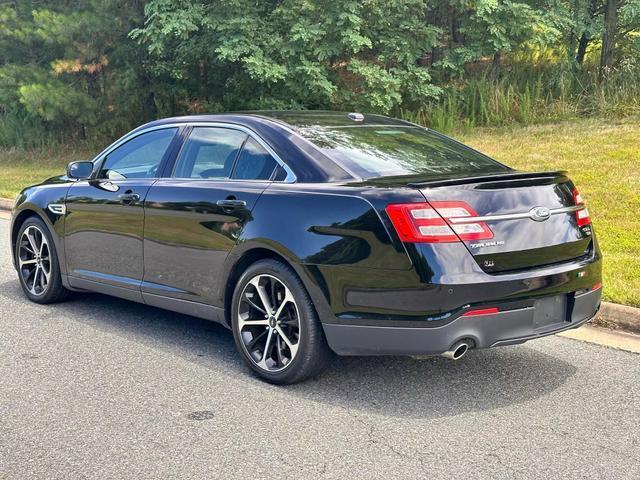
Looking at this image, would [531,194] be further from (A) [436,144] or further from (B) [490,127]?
(B) [490,127]

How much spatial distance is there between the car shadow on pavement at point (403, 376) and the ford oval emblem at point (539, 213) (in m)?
0.99

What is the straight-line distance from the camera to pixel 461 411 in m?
4.23

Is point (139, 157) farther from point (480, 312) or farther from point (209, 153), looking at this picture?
point (480, 312)

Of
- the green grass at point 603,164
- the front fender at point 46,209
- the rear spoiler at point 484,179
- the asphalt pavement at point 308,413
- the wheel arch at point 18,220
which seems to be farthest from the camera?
the green grass at point 603,164

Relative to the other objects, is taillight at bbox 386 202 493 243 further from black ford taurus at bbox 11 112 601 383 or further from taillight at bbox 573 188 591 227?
taillight at bbox 573 188 591 227

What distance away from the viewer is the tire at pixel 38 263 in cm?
651

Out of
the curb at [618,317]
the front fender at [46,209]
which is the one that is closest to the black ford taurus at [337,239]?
the front fender at [46,209]

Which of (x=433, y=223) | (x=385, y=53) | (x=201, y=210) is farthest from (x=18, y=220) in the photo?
(x=385, y=53)


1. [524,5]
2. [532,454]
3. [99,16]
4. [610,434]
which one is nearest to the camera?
[532,454]

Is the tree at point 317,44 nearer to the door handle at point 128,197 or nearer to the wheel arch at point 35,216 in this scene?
the wheel arch at point 35,216

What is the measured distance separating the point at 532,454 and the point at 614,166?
884 centimetres

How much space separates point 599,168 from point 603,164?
25 cm

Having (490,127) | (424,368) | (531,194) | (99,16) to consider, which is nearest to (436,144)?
(531,194)

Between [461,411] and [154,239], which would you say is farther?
[154,239]
